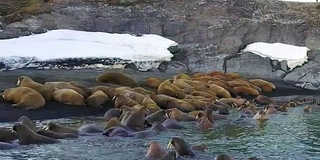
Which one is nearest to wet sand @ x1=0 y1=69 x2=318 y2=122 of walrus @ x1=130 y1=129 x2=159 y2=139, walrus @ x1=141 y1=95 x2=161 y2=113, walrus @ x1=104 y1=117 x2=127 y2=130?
walrus @ x1=141 y1=95 x2=161 y2=113

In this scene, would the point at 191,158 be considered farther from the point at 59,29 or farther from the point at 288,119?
the point at 59,29

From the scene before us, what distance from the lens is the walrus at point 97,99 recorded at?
1644 centimetres

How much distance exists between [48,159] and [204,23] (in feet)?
82.6

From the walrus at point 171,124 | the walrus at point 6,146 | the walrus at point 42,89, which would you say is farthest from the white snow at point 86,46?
the walrus at point 6,146

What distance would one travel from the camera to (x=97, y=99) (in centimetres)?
1658

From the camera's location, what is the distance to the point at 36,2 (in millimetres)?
35125

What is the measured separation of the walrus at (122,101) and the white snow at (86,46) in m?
9.29

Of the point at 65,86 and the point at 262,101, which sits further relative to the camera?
the point at 262,101

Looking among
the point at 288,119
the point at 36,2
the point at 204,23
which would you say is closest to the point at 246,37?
the point at 204,23

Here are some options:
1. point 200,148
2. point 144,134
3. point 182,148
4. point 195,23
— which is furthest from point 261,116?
point 195,23

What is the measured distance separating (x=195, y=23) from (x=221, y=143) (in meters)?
22.7

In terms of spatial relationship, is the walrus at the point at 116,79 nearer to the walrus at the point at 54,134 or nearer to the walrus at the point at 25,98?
the walrus at the point at 25,98

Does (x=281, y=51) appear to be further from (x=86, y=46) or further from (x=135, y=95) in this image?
(x=135, y=95)

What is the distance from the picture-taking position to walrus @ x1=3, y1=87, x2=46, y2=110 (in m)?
14.9
